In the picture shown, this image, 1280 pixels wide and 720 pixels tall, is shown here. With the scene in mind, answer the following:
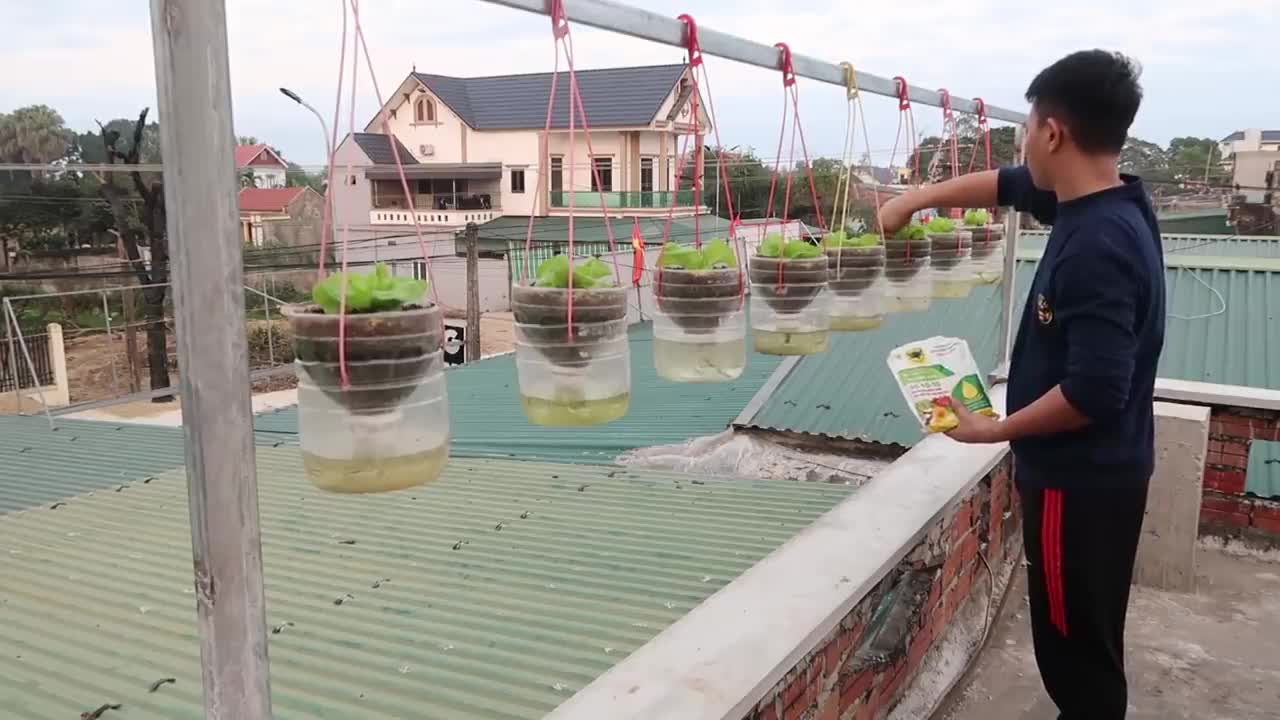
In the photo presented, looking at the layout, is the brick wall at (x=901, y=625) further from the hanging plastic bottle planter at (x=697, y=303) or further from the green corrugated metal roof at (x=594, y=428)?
the green corrugated metal roof at (x=594, y=428)

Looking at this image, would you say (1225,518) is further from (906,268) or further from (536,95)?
(536,95)

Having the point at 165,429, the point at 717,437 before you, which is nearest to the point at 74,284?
the point at 165,429

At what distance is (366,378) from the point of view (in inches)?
51.9

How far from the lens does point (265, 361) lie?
17.6 metres

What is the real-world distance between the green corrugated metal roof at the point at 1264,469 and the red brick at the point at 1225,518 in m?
0.11

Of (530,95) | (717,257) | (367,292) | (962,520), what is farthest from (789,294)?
(530,95)

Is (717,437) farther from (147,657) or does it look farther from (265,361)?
(265,361)

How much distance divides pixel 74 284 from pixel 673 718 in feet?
70.7

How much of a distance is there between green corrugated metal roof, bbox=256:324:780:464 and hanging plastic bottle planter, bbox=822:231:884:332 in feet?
7.07

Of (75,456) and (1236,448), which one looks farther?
(75,456)

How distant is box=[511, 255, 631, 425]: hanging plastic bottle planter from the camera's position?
163 centimetres

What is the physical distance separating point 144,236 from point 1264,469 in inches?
628

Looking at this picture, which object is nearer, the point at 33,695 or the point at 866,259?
the point at 33,695

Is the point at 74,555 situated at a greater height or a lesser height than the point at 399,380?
lesser
